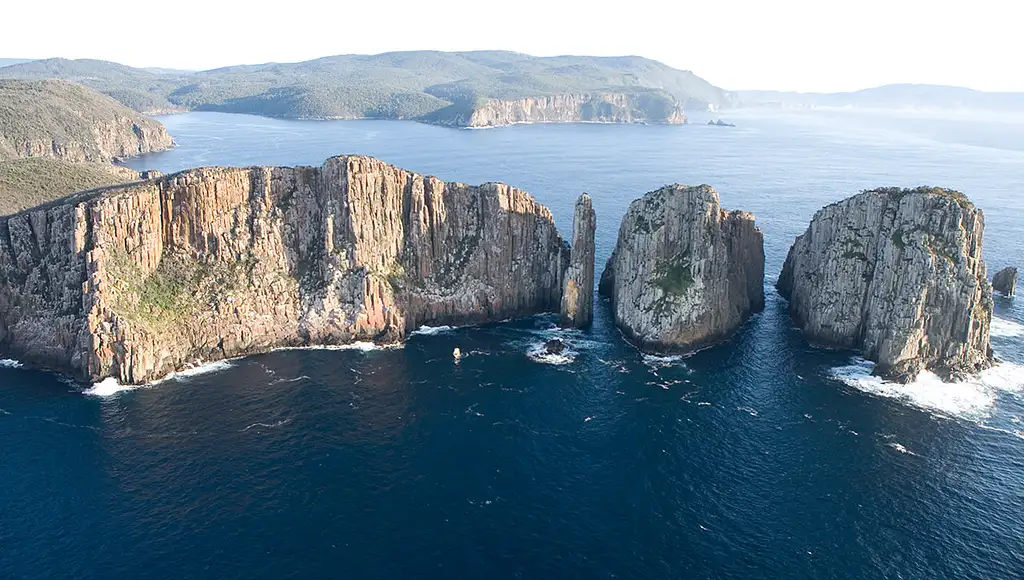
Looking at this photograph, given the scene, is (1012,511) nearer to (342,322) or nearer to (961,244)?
(961,244)

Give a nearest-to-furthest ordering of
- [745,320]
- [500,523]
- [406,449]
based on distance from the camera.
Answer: [500,523]
[406,449]
[745,320]

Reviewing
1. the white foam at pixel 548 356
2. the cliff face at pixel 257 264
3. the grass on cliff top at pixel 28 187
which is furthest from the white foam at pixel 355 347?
the grass on cliff top at pixel 28 187

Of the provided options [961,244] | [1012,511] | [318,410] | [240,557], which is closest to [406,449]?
[318,410]

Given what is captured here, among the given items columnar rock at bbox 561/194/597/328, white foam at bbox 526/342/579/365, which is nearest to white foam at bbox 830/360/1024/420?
white foam at bbox 526/342/579/365

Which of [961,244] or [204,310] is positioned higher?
[961,244]

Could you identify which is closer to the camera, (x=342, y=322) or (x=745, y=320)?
(x=342, y=322)

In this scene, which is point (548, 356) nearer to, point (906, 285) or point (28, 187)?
point (906, 285)

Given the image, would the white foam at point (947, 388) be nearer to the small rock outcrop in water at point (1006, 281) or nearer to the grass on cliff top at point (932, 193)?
the grass on cliff top at point (932, 193)

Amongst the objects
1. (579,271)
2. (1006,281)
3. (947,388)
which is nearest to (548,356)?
(579,271)
